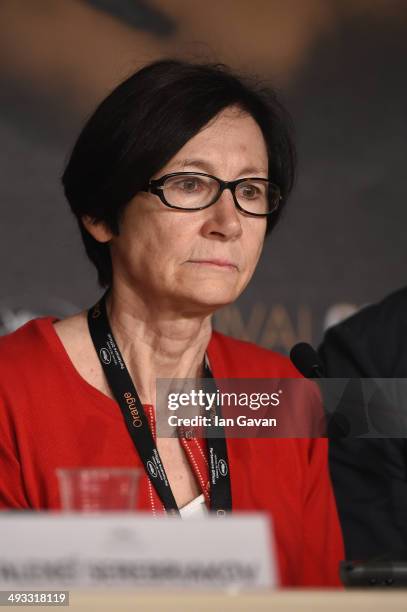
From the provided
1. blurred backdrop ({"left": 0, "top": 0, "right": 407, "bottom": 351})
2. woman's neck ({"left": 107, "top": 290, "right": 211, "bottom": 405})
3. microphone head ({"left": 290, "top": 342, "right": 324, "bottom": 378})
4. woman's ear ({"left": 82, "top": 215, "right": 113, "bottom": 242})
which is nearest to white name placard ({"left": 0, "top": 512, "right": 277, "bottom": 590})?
microphone head ({"left": 290, "top": 342, "right": 324, "bottom": 378})

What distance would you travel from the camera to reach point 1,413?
1.75 m

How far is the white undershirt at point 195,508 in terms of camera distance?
1728mm

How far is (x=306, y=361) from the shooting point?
1614 millimetres

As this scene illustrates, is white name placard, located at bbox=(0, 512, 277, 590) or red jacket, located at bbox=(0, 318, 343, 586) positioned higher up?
red jacket, located at bbox=(0, 318, 343, 586)

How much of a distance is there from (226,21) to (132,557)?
8.08 ft

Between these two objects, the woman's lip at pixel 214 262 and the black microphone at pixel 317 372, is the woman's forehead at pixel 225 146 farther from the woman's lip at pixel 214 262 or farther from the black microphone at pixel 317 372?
the black microphone at pixel 317 372

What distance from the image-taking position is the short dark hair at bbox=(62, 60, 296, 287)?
5.88 ft

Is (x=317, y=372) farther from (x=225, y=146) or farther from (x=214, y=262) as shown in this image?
(x=225, y=146)

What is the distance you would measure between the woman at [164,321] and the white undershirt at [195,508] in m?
0.01

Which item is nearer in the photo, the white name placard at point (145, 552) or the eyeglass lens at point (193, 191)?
the white name placard at point (145, 552)

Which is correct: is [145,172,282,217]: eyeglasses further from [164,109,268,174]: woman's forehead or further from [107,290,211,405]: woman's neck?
[107,290,211,405]: woman's neck

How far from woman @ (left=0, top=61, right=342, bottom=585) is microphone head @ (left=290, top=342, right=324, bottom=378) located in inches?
8.7

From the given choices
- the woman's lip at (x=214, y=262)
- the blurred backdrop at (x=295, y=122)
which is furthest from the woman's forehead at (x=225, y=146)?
the blurred backdrop at (x=295, y=122)

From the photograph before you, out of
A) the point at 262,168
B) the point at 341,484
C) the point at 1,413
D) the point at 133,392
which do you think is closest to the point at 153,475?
the point at 133,392
